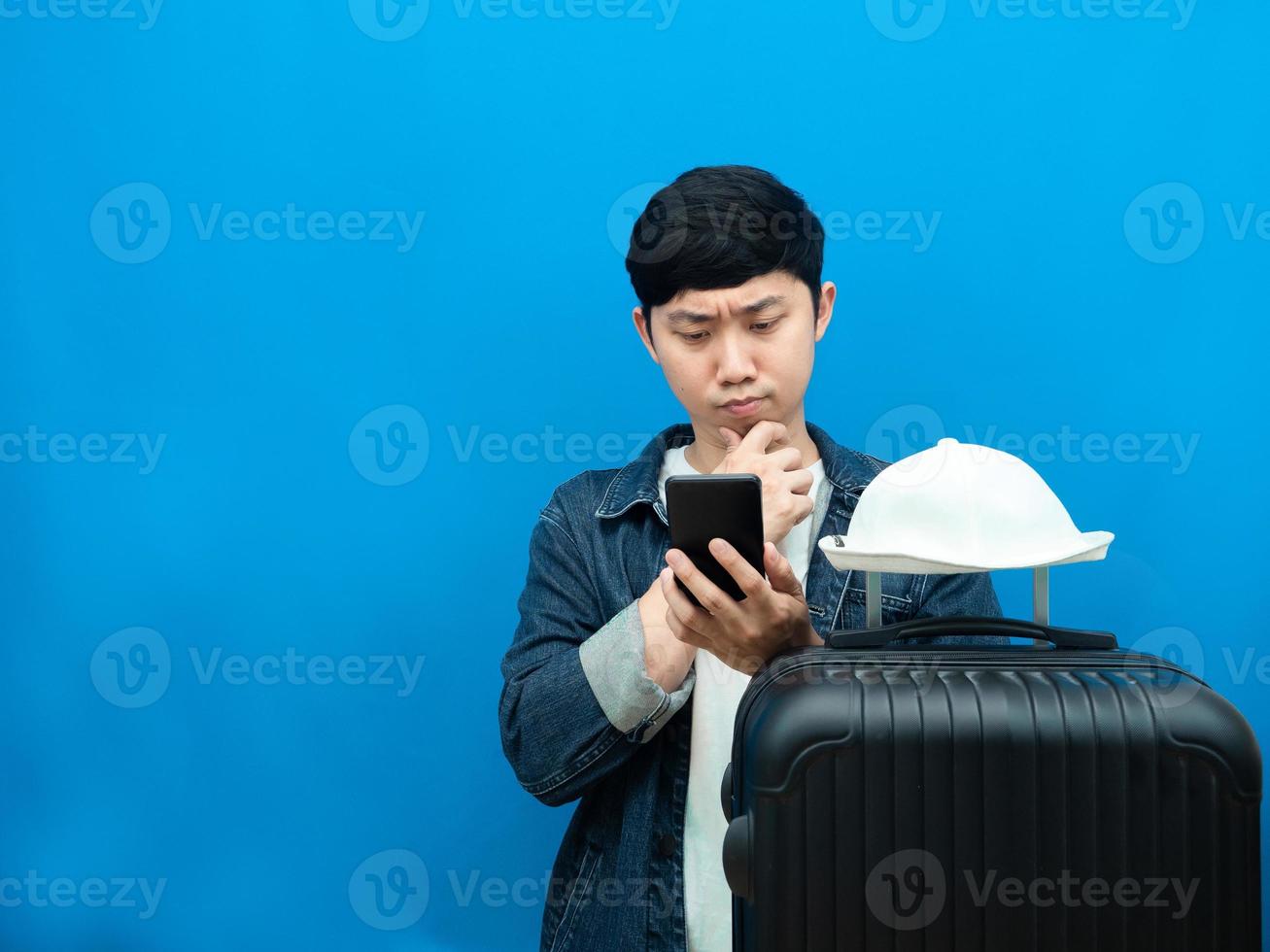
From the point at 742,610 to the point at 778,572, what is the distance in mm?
41

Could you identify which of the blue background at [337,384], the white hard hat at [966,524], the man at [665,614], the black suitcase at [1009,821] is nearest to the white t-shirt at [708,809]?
the man at [665,614]

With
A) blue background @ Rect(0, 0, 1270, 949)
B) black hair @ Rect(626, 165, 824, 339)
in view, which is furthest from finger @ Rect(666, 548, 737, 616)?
blue background @ Rect(0, 0, 1270, 949)

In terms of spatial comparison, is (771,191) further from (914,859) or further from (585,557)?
(914,859)

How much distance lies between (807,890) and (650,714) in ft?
1.28

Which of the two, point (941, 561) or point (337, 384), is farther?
point (337, 384)

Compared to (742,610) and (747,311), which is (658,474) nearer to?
(747,311)

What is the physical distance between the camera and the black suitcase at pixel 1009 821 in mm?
702

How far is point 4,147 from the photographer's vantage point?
67.1 inches

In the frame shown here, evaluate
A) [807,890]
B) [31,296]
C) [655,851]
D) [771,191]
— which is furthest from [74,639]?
[807,890]

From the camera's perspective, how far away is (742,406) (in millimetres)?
1201

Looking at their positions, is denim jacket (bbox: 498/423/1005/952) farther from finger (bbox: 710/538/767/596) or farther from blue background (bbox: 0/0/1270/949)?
blue background (bbox: 0/0/1270/949)

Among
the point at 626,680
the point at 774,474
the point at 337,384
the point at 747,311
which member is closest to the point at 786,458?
the point at 774,474

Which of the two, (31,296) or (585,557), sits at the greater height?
(31,296)

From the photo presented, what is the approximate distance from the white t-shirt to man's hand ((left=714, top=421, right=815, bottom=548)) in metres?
0.03
